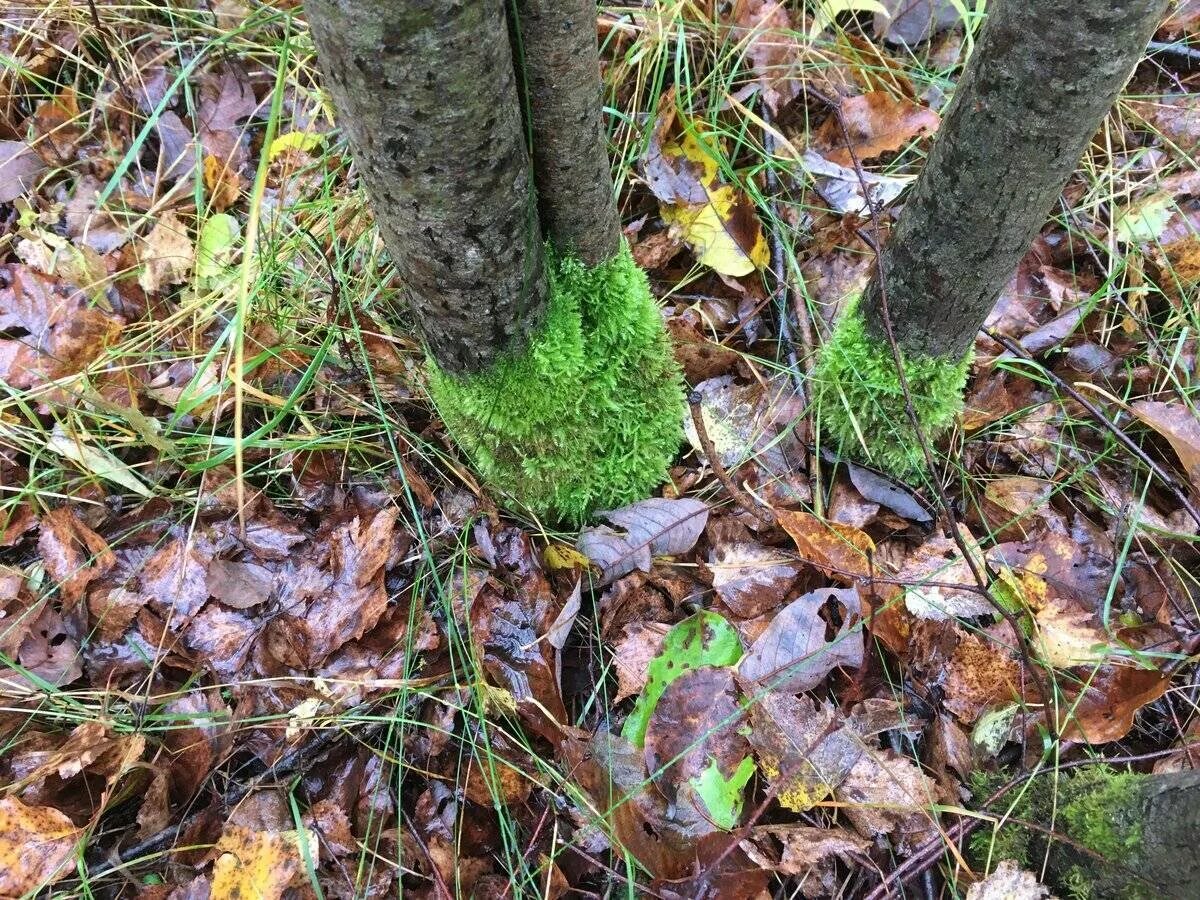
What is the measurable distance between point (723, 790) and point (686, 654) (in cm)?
31

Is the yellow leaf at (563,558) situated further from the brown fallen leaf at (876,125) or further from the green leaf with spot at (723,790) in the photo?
the brown fallen leaf at (876,125)

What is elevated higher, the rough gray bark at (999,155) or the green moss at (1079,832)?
the rough gray bark at (999,155)

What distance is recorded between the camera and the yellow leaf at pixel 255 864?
150cm

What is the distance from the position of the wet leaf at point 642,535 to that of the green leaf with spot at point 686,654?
21 cm

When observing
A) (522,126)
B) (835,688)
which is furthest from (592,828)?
(522,126)

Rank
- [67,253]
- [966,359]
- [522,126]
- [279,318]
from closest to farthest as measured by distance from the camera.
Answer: [522,126]
[966,359]
[279,318]
[67,253]

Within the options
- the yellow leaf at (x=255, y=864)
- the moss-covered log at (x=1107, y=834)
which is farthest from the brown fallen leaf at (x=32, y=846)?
the moss-covered log at (x=1107, y=834)

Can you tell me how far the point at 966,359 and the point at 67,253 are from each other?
2826 millimetres

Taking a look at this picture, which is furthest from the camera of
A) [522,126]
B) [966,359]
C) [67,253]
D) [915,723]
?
[67,253]

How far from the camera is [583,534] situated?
1.94 meters

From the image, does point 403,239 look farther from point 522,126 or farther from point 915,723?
point 915,723

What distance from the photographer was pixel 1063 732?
162 centimetres

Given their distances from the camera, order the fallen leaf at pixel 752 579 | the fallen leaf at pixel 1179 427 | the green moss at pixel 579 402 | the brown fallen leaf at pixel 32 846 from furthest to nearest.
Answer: the fallen leaf at pixel 1179 427 < the fallen leaf at pixel 752 579 < the green moss at pixel 579 402 < the brown fallen leaf at pixel 32 846

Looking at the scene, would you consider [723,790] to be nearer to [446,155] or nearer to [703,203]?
[446,155]
